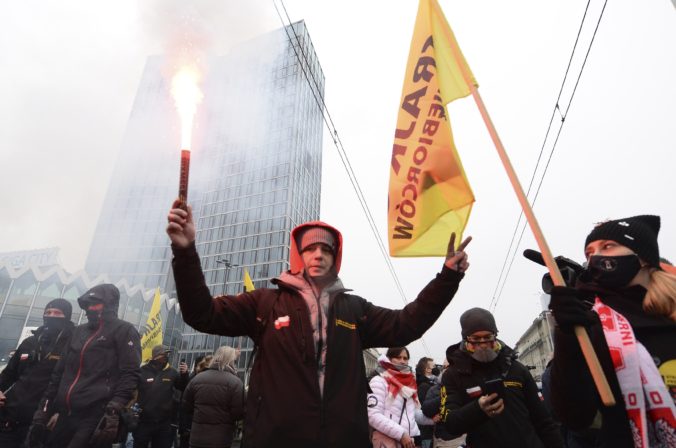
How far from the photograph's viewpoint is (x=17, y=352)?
14.9ft

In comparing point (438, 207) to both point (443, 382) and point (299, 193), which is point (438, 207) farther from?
point (299, 193)

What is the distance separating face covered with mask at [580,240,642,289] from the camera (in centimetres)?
169

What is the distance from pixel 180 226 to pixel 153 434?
19.4 feet

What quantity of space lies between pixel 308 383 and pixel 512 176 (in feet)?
5.15

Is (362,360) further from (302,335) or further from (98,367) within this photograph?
(98,367)

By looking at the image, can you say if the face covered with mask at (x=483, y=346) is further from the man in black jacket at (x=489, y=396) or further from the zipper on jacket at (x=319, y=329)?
the zipper on jacket at (x=319, y=329)

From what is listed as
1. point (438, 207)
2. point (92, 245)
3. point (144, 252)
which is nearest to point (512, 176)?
point (438, 207)

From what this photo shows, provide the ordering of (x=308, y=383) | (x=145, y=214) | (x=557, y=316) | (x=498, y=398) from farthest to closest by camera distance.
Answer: (x=145, y=214)
(x=498, y=398)
(x=308, y=383)
(x=557, y=316)

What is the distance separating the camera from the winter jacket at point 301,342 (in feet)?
5.91

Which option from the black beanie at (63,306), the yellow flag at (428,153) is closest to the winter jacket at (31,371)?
the black beanie at (63,306)

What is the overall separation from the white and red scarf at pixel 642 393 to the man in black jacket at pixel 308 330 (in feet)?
2.69

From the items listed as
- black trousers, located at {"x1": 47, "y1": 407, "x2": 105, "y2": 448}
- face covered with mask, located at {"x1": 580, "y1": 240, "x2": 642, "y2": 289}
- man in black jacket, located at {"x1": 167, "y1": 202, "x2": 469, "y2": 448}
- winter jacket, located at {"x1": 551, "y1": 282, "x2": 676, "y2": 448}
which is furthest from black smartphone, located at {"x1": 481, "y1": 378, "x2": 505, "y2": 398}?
black trousers, located at {"x1": 47, "y1": 407, "x2": 105, "y2": 448}

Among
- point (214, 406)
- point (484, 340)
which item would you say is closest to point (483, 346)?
point (484, 340)

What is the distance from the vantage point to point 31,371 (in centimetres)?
444
